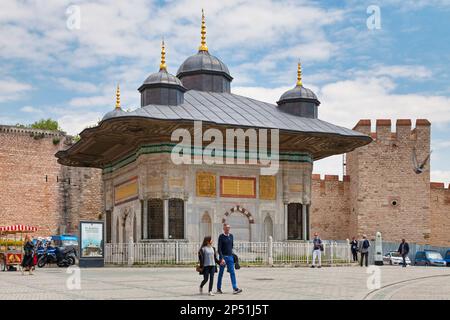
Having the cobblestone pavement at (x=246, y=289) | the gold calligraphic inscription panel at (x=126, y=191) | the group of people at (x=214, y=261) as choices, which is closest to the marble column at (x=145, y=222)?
the gold calligraphic inscription panel at (x=126, y=191)

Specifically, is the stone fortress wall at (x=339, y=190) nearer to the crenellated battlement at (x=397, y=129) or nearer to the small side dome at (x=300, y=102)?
the crenellated battlement at (x=397, y=129)

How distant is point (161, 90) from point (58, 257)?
28.2ft

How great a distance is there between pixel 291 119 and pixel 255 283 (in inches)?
553

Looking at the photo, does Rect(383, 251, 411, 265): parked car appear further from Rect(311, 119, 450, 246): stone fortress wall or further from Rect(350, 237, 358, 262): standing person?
Rect(350, 237, 358, 262): standing person

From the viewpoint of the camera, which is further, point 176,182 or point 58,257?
point 58,257

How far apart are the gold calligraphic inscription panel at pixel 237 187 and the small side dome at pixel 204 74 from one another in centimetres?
580

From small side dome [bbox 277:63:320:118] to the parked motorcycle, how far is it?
37.0ft

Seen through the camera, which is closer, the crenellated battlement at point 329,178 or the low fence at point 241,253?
the low fence at point 241,253

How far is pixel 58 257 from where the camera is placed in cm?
3011

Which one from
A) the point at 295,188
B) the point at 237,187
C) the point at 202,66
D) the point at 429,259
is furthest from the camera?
the point at 429,259

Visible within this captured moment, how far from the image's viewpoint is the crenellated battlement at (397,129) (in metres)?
46.8

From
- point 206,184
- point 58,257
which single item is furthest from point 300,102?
point 58,257

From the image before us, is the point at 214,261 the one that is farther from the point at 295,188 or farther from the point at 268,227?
the point at 295,188
